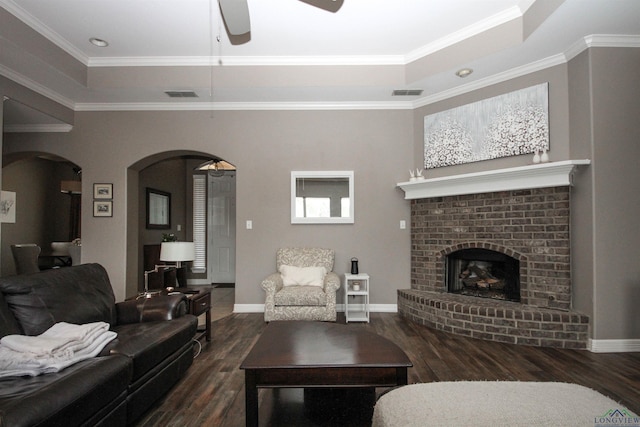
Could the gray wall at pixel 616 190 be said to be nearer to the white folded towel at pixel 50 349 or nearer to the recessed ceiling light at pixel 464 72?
the recessed ceiling light at pixel 464 72

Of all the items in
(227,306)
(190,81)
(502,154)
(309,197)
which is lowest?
(227,306)

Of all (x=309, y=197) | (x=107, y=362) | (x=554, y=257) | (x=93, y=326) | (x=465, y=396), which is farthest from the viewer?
(x=309, y=197)

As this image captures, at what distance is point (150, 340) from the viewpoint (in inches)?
83.8

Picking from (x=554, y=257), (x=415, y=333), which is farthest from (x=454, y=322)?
(x=554, y=257)

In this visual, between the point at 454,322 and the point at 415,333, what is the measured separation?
17.9 inches

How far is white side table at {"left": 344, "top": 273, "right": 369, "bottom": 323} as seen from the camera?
418 cm

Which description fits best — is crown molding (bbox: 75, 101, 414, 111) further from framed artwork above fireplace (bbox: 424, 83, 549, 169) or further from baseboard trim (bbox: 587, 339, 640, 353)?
baseboard trim (bbox: 587, 339, 640, 353)

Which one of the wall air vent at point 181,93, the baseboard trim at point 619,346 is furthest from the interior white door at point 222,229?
the baseboard trim at point 619,346

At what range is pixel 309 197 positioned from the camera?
4719 mm

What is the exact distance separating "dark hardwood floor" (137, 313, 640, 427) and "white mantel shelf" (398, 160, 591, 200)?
65.2 inches

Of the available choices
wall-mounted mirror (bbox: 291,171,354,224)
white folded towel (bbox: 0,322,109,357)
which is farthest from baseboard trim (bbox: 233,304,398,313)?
white folded towel (bbox: 0,322,109,357)

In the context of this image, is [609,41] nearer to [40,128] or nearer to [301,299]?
[301,299]

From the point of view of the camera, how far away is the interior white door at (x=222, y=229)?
23.0 ft

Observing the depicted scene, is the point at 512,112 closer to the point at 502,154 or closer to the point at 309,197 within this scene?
the point at 502,154
